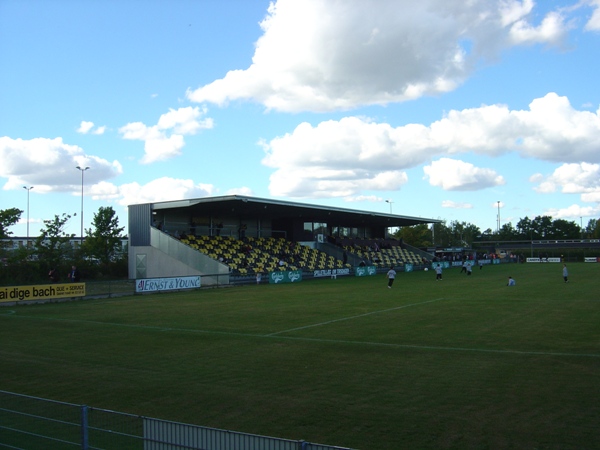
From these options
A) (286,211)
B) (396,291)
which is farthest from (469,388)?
(286,211)

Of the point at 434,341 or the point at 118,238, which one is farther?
the point at 118,238

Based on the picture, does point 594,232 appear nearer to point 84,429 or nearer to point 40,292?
point 40,292

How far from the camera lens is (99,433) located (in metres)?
6.92

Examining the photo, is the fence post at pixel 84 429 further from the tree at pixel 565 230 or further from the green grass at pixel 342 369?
the tree at pixel 565 230

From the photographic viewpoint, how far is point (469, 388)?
38.3 ft

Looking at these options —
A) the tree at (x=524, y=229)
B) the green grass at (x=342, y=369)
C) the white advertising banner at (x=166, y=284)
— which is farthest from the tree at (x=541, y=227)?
the green grass at (x=342, y=369)

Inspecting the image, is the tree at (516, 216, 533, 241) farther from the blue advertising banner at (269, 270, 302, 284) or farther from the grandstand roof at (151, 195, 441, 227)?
the blue advertising banner at (269, 270, 302, 284)

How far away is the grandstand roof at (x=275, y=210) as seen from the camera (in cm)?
4759

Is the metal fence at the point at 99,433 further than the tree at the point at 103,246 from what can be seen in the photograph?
No

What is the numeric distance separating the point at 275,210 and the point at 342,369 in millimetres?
43698

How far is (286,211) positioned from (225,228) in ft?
22.6

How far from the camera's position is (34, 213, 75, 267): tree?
169ft

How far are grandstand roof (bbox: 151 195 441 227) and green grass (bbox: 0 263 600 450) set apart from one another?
21119mm

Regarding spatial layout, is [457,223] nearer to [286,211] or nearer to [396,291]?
[286,211]
